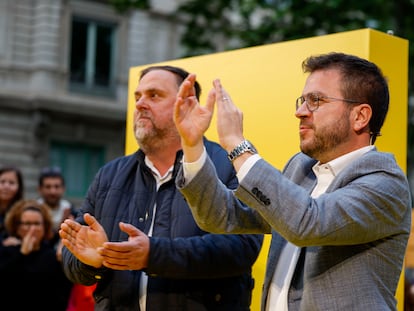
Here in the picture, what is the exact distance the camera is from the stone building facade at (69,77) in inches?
674

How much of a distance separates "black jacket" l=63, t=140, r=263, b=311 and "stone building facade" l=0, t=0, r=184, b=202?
13.4 meters

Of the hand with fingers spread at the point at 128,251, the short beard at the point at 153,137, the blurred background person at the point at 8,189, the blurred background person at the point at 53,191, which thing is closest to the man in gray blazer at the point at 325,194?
the hand with fingers spread at the point at 128,251

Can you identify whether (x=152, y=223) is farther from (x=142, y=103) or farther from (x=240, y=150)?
(x=240, y=150)

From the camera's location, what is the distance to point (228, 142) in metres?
2.45

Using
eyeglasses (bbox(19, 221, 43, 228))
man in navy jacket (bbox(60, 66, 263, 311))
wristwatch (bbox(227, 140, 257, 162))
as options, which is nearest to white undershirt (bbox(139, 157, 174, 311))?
man in navy jacket (bbox(60, 66, 263, 311))

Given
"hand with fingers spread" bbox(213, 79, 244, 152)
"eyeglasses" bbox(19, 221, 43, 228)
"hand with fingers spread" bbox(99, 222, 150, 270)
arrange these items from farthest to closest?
1. "eyeglasses" bbox(19, 221, 43, 228)
2. "hand with fingers spread" bbox(99, 222, 150, 270)
3. "hand with fingers spread" bbox(213, 79, 244, 152)

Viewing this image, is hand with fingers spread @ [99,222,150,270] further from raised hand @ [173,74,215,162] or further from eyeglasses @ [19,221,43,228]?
eyeglasses @ [19,221,43,228]

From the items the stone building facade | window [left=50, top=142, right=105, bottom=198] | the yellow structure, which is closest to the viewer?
the yellow structure

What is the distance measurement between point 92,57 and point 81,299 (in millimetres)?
13522

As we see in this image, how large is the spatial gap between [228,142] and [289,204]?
0.30 metres

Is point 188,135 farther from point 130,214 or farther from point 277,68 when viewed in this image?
point 277,68

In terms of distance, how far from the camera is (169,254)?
3.16 m

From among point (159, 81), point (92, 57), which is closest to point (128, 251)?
point (159, 81)

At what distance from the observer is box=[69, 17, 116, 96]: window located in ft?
59.5
